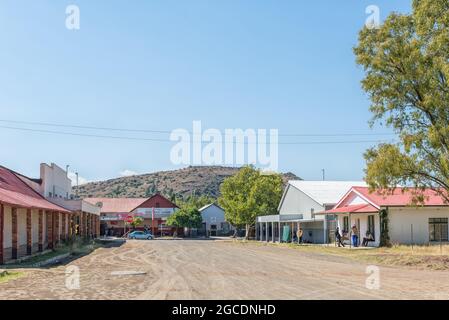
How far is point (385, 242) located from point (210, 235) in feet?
211

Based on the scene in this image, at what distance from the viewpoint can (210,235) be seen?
104 metres

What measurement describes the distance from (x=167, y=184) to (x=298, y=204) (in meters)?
118

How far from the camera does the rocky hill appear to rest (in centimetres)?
16862

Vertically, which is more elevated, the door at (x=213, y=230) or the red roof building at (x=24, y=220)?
the red roof building at (x=24, y=220)

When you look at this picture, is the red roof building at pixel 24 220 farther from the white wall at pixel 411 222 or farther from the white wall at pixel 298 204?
the white wall at pixel 411 222

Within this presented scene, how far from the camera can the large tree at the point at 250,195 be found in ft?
242

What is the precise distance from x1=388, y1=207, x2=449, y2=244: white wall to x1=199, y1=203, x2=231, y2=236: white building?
206 ft

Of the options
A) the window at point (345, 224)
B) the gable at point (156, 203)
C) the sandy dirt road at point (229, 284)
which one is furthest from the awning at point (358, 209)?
the gable at point (156, 203)

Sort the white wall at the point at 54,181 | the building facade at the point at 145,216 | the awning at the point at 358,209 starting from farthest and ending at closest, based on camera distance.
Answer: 1. the building facade at the point at 145,216
2. the white wall at the point at 54,181
3. the awning at the point at 358,209

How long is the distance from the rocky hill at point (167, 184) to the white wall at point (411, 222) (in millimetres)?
121683

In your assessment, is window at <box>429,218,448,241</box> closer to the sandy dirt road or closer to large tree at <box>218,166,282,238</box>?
the sandy dirt road
